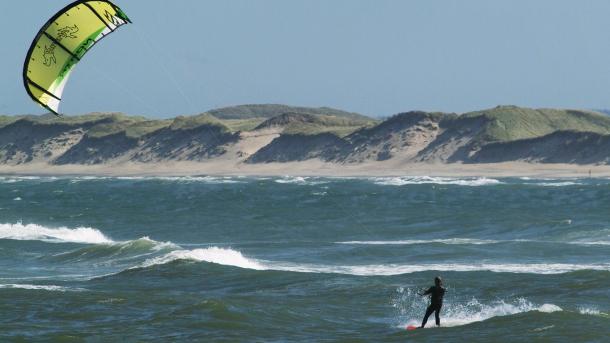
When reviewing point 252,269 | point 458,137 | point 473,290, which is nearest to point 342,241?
point 252,269

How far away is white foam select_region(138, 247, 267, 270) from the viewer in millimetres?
25969

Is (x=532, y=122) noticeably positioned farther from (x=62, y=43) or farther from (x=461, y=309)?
(x=62, y=43)

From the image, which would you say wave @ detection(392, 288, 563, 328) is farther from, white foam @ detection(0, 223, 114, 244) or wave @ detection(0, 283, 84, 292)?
white foam @ detection(0, 223, 114, 244)

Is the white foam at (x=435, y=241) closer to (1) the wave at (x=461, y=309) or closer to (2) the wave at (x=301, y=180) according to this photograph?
(1) the wave at (x=461, y=309)

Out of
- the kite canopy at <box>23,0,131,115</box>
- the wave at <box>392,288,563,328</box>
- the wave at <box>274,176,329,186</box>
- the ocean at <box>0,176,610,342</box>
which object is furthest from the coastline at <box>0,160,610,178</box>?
the kite canopy at <box>23,0,131,115</box>

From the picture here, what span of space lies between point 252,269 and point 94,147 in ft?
227

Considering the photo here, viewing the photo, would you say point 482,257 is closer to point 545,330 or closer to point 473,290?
point 473,290

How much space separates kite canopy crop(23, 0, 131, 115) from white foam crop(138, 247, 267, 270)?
923 cm

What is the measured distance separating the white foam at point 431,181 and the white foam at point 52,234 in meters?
25.0

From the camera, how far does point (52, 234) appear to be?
36.3 meters

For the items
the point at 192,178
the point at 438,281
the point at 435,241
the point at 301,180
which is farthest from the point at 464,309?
the point at 192,178

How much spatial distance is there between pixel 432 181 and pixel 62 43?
151 ft

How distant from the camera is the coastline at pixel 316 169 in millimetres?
66438

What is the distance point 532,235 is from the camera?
108 ft
